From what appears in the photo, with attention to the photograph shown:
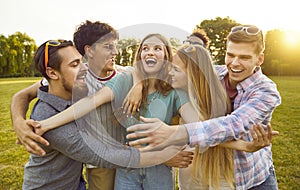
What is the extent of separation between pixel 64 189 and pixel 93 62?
3.39ft

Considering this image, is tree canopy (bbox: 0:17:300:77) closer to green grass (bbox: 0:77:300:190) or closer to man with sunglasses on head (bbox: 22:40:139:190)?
man with sunglasses on head (bbox: 22:40:139:190)

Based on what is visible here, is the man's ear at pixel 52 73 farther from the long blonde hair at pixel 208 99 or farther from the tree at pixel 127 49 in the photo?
the long blonde hair at pixel 208 99

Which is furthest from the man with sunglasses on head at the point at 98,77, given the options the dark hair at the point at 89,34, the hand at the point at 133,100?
the hand at the point at 133,100

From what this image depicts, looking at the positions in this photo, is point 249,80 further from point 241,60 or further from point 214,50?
point 214,50

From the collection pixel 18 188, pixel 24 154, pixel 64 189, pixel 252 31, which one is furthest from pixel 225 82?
pixel 24 154

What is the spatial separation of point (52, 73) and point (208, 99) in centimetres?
109

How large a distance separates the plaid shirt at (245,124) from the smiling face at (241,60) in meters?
0.05

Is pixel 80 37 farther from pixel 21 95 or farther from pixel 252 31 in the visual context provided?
pixel 252 31

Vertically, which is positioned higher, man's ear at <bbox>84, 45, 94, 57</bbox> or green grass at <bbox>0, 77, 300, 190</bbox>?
man's ear at <bbox>84, 45, 94, 57</bbox>

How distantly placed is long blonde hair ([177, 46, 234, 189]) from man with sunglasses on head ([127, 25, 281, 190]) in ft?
0.27

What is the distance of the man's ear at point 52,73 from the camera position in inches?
86.2

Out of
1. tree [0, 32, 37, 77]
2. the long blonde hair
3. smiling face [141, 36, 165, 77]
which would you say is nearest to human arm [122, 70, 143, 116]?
smiling face [141, 36, 165, 77]

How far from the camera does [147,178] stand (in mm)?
2244

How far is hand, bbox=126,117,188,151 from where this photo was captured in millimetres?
1854
